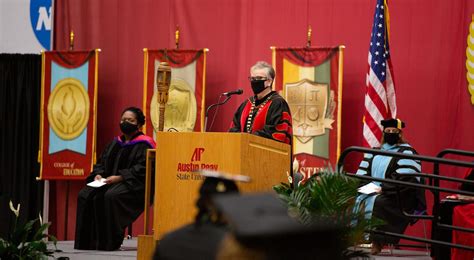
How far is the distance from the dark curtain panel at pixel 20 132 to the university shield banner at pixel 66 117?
59cm

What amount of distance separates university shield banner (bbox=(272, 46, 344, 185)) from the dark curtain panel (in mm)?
3490

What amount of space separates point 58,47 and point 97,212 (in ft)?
10.2

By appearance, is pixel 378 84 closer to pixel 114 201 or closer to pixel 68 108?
pixel 114 201

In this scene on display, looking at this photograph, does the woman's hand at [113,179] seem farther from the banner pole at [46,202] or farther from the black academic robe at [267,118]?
the banner pole at [46,202]

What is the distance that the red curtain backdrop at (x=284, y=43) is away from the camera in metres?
9.77

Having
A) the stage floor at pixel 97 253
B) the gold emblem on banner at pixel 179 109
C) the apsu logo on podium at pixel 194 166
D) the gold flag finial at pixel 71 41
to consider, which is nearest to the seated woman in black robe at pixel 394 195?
the stage floor at pixel 97 253

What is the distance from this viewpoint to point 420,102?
992 centimetres

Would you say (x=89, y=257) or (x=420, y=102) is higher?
(x=420, y=102)

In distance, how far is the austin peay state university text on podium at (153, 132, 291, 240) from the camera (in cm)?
558

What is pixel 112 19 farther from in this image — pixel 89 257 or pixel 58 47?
pixel 89 257

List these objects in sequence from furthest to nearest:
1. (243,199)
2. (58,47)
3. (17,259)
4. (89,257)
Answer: (58,47)
(89,257)
(17,259)
(243,199)

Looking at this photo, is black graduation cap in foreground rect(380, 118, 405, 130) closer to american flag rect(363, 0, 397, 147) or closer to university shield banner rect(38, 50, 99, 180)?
american flag rect(363, 0, 397, 147)

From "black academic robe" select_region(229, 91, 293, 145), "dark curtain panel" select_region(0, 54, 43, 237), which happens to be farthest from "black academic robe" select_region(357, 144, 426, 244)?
"dark curtain panel" select_region(0, 54, 43, 237)

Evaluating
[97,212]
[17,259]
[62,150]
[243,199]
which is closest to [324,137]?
[97,212]
